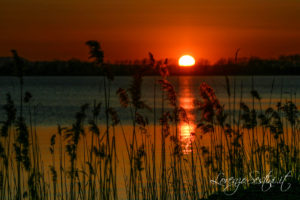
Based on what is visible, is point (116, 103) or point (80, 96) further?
point (80, 96)

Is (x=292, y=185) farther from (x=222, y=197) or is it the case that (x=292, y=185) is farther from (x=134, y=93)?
(x=134, y=93)

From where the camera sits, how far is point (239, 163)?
8.30 m

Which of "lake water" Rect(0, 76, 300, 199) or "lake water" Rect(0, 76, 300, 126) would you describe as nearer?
"lake water" Rect(0, 76, 300, 199)

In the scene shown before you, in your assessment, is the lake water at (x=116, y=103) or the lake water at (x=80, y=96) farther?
the lake water at (x=80, y=96)

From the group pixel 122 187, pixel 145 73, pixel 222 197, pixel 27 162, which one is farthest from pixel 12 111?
pixel 122 187

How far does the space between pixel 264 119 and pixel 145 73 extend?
2832 mm

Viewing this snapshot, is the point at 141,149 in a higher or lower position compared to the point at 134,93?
lower

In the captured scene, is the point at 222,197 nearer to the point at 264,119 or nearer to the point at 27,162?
the point at 264,119

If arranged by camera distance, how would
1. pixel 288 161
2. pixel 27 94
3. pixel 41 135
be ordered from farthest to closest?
pixel 41 135, pixel 288 161, pixel 27 94

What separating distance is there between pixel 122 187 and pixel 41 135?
12.7 metres

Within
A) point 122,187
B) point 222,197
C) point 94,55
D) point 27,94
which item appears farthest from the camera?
point 122,187

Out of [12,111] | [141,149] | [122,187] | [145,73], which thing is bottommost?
[122,187]

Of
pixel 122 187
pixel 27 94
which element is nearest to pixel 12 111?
pixel 27 94

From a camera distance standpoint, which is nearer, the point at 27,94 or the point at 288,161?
the point at 27,94
